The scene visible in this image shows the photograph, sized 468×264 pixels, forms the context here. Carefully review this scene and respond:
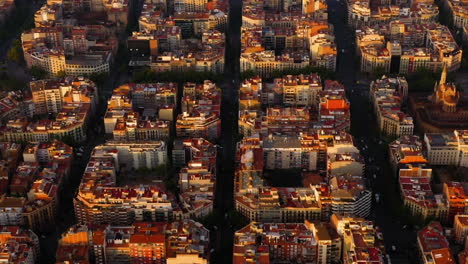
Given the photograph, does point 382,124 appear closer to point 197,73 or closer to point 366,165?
point 366,165

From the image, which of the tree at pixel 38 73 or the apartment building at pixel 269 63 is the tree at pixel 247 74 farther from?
the tree at pixel 38 73

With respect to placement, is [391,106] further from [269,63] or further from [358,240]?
[358,240]

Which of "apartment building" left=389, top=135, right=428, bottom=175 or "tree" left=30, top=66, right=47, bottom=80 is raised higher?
"tree" left=30, top=66, right=47, bottom=80

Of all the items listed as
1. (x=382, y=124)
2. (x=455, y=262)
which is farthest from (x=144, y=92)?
(x=455, y=262)

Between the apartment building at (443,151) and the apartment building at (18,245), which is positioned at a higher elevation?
the apartment building at (443,151)

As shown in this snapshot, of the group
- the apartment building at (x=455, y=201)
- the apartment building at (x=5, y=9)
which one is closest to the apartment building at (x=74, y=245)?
the apartment building at (x=455, y=201)

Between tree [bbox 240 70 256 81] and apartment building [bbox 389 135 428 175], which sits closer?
apartment building [bbox 389 135 428 175]

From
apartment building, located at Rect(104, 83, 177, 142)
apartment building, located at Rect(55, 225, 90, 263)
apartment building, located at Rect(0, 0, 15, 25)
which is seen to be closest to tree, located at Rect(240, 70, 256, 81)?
apartment building, located at Rect(104, 83, 177, 142)

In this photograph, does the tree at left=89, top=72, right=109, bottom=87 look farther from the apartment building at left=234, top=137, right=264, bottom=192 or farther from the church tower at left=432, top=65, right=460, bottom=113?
the church tower at left=432, top=65, right=460, bottom=113

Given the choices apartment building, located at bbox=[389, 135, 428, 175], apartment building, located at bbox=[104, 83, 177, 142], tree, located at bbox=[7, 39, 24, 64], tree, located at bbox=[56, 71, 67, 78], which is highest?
tree, located at bbox=[7, 39, 24, 64]

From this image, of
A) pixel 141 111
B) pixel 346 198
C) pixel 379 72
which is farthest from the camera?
pixel 379 72

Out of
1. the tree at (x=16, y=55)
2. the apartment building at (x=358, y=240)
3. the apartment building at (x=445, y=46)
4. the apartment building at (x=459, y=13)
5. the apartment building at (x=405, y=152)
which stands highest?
the apartment building at (x=459, y=13)

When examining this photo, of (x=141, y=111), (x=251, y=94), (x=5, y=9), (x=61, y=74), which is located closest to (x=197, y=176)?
(x=141, y=111)
